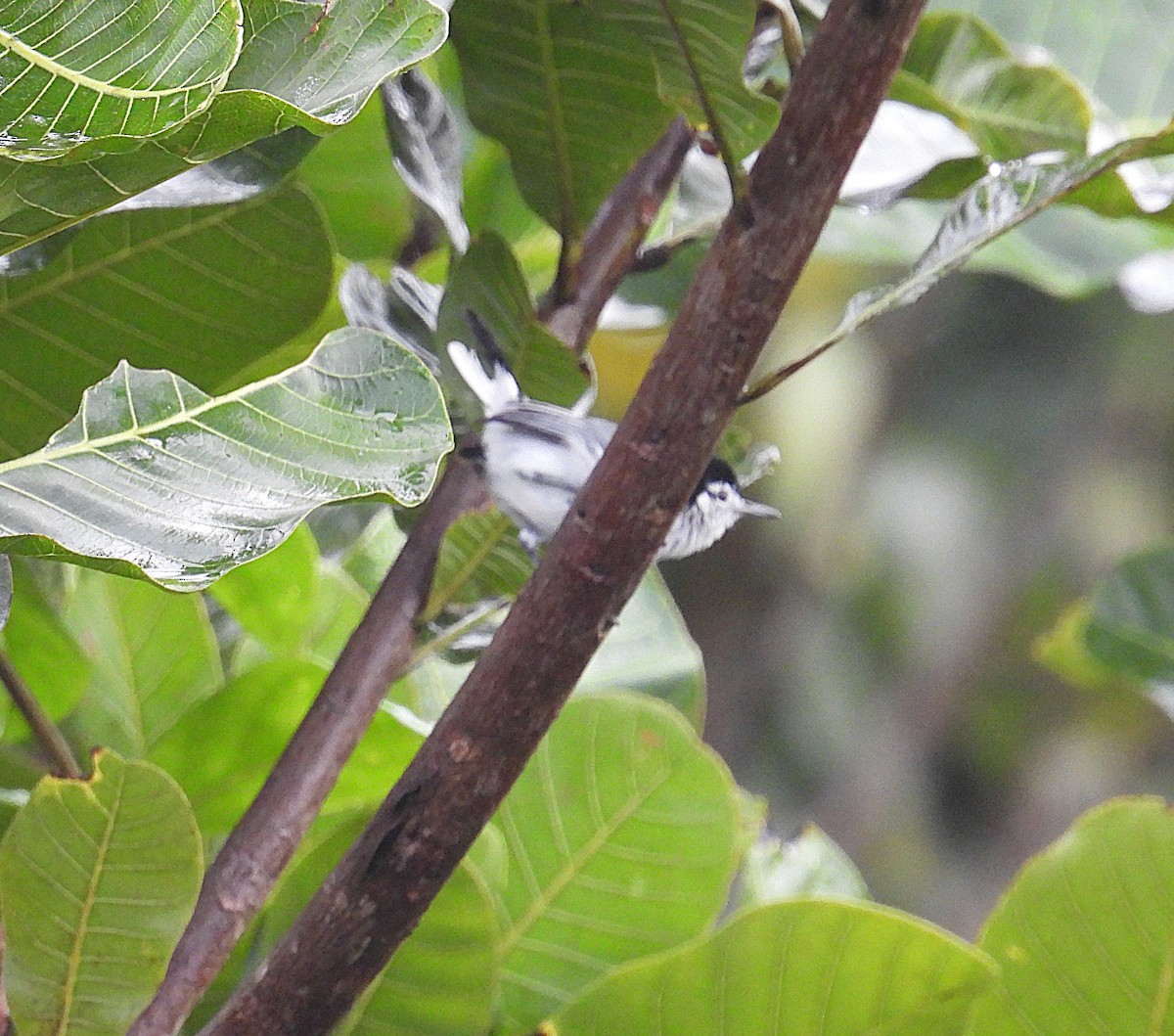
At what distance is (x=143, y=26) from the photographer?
1.49ft

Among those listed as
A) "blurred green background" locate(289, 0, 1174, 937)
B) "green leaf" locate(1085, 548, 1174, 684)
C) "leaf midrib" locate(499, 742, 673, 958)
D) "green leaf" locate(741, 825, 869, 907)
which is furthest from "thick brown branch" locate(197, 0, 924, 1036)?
"blurred green background" locate(289, 0, 1174, 937)

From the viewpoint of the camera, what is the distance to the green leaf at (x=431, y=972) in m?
0.69

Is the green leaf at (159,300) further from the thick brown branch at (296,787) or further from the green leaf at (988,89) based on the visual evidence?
the green leaf at (988,89)

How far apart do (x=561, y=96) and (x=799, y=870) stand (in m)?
0.62

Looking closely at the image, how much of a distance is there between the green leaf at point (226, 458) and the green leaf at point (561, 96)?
0.26m

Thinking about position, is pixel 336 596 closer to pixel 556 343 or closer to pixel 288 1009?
pixel 556 343

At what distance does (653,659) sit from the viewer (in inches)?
40.4

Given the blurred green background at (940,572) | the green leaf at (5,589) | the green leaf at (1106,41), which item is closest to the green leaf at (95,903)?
the green leaf at (5,589)

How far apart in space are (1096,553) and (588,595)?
3045 mm

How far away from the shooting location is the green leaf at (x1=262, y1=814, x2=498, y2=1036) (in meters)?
0.69

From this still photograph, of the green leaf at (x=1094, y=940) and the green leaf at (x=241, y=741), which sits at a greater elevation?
the green leaf at (x=1094, y=940)

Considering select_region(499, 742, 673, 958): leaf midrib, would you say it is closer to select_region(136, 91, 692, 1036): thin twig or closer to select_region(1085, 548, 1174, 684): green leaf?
select_region(136, 91, 692, 1036): thin twig

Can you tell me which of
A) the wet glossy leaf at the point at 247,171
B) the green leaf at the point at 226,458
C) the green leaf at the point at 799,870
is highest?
the wet glossy leaf at the point at 247,171

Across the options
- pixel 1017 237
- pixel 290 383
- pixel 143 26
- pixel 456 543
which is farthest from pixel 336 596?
pixel 1017 237
